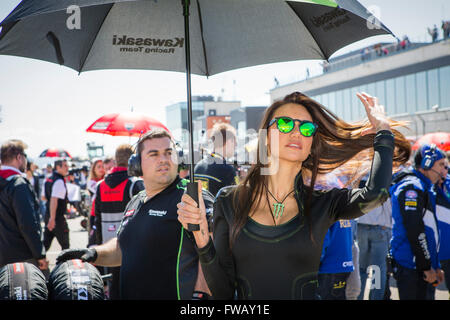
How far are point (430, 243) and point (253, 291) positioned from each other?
2.79m

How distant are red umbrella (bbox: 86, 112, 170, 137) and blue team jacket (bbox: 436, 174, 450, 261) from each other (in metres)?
3.88

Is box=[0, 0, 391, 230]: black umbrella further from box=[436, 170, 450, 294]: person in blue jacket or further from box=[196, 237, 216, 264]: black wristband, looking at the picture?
box=[436, 170, 450, 294]: person in blue jacket

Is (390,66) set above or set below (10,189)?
above

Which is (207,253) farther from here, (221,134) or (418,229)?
(221,134)

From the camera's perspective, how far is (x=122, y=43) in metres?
2.87

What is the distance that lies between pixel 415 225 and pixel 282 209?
7.81 feet

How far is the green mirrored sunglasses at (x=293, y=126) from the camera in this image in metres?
2.33

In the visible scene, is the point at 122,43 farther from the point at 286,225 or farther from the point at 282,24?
the point at 286,225

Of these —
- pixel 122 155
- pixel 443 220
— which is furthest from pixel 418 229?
pixel 122 155

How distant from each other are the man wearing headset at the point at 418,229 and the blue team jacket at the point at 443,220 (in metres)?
0.12

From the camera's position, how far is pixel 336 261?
2.97 metres

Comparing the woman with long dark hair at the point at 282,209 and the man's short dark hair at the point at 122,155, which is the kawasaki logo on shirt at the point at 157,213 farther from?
the man's short dark hair at the point at 122,155

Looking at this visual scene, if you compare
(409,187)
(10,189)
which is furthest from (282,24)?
(10,189)

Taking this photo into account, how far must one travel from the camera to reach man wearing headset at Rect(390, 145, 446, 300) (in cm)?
400
